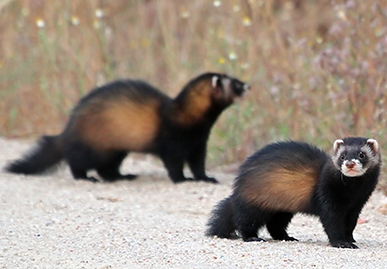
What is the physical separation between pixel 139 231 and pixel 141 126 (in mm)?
2689

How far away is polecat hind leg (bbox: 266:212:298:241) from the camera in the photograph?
535cm

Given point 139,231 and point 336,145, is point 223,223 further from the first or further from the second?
point 336,145

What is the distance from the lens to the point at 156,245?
16.1 feet

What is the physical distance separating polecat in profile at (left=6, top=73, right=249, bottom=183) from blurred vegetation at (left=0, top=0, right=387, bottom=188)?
2.70ft

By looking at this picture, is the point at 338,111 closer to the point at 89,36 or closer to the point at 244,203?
the point at 244,203

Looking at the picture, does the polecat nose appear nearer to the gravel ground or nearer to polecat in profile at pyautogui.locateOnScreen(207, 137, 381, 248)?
polecat in profile at pyautogui.locateOnScreen(207, 137, 381, 248)

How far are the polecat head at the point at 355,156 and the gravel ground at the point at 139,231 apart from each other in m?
0.50

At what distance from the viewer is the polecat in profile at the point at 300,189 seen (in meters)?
4.93

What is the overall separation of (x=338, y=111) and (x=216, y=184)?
152cm

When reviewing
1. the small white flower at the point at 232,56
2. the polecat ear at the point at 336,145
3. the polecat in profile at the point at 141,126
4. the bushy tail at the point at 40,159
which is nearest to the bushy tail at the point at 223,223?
the polecat ear at the point at 336,145

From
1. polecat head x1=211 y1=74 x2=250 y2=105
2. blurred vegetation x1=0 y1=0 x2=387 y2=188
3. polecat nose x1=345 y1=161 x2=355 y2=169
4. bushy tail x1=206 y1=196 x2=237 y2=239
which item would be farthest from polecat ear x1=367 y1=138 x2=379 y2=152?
polecat head x1=211 y1=74 x2=250 y2=105

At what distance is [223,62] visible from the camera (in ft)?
30.3

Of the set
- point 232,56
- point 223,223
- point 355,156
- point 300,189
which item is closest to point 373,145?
point 355,156

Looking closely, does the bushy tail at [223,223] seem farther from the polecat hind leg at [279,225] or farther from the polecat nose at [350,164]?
the polecat nose at [350,164]
